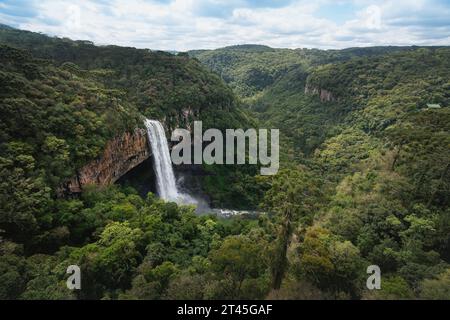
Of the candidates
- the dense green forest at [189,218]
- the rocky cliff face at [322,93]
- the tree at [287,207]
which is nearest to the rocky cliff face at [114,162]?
the dense green forest at [189,218]

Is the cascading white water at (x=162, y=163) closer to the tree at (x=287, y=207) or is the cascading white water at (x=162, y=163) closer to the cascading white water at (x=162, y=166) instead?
the cascading white water at (x=162, y=166)

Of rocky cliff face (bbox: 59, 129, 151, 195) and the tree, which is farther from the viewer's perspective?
rocky cliff face (bbox: 59, 129, 151, 195)

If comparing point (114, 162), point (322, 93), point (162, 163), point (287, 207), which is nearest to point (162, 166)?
point (162, 163)

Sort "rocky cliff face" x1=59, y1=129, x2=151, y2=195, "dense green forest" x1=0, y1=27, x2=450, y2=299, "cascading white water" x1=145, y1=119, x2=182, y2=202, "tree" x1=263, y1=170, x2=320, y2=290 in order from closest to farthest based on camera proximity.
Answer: "dense green forest" x1=0, y1=27, x2=450, y2=299, "tree" x1=263, y1=170, x2=320, y2=290, "rocky cliff face" x1=59, y1=129, x2=151, y2=195, "cascading white water" x1=145, y1=119, x2=182, y2=202

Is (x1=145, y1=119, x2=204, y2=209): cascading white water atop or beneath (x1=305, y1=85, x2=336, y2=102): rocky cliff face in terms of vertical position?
beneath

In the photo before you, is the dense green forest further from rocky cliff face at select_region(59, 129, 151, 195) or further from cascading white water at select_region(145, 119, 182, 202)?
→ cascading white water at select_region(145, 119, 182, 202)

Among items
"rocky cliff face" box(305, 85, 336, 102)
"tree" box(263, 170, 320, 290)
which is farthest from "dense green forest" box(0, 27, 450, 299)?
"rocky cliff face" box(305, 85, 336, 102)
